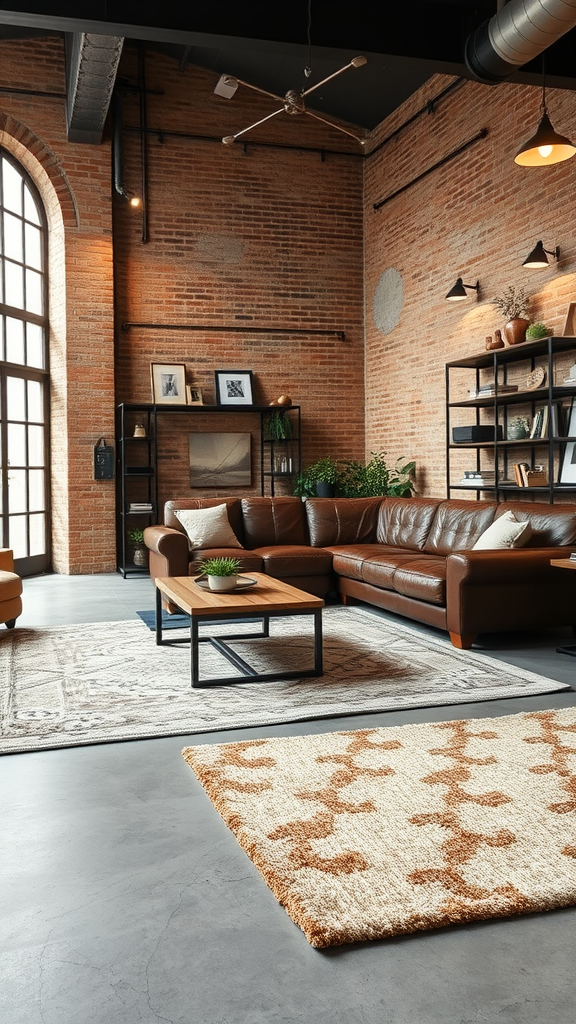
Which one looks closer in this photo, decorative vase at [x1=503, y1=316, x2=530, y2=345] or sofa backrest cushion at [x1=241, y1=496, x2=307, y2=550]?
decorative vase at [x1=503, y1=316, x2=530, y2=345]

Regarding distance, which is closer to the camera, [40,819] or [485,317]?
[40,819]

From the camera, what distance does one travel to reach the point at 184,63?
8984 millimetres

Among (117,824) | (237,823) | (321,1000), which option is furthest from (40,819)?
(321,1000)

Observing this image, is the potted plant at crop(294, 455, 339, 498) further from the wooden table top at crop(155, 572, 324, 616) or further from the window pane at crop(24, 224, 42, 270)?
the wooden table top at crop(155, 572, 324, 616)

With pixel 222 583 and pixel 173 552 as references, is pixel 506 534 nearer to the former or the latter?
pixel 222 583

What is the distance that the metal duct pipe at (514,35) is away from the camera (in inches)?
176

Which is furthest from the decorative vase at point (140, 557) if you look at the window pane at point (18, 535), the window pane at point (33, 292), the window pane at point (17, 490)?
the window pane at point (33, 292)

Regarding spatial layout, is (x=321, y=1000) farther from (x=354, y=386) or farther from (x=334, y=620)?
(x=354, y=386)

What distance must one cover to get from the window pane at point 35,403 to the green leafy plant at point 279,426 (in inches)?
100

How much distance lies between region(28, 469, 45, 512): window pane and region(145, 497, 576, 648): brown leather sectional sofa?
7.26ft

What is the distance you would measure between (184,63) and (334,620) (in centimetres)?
651

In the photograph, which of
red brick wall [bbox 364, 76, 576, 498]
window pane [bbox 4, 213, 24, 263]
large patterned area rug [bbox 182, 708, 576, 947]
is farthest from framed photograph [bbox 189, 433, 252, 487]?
large patterned area rug [bbox 182, 708, 576, 947]

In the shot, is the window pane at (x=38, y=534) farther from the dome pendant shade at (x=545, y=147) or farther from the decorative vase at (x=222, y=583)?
the dome pendant shade at (x=545, y=147)

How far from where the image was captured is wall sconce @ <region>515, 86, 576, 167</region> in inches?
194
